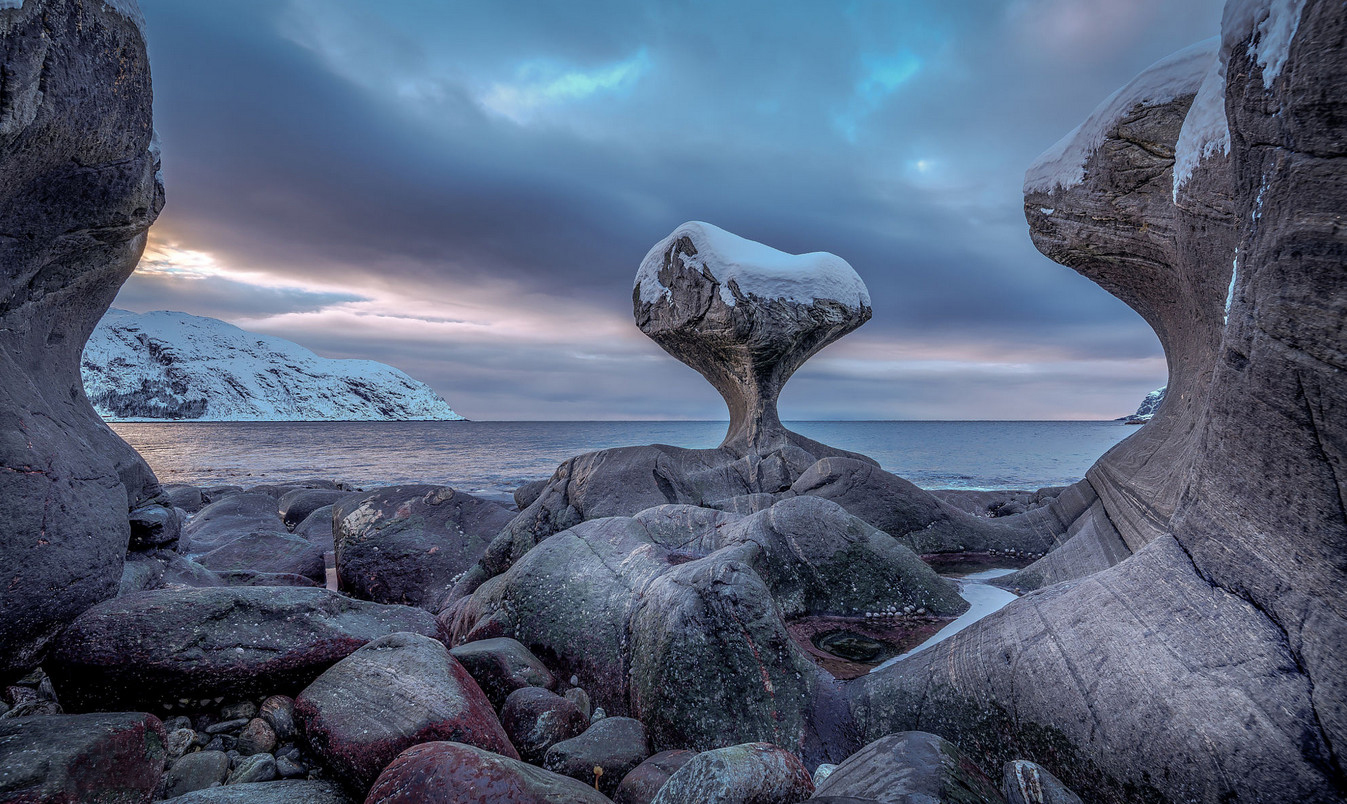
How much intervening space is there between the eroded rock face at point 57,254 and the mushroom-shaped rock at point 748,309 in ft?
39.2

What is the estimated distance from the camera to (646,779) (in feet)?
9.43

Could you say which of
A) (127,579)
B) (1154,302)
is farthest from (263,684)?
(1154,302)

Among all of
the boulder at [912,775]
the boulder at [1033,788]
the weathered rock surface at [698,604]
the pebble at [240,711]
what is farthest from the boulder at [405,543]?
the boulder at [1033,788]

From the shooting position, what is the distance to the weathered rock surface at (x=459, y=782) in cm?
220

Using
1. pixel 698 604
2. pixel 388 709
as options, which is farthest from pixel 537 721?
pixel 698 604

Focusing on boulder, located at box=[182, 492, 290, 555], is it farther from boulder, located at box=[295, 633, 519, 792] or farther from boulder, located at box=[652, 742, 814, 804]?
boulder, located at box=[652, 742, 814, 804]

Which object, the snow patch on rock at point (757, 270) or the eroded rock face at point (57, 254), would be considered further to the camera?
the snow patch on rock at point (757, 270)

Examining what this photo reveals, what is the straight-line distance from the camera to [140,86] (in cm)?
425

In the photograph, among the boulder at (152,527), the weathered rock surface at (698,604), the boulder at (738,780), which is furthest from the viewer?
the boulder at (152,527)

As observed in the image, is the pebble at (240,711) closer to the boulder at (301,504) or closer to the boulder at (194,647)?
the boulder at (194,647)

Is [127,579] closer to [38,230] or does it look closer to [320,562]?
[38,230]

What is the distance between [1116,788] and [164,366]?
195781mm

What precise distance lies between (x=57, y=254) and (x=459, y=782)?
5343 millimetres

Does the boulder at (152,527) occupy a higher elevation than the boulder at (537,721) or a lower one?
higher
